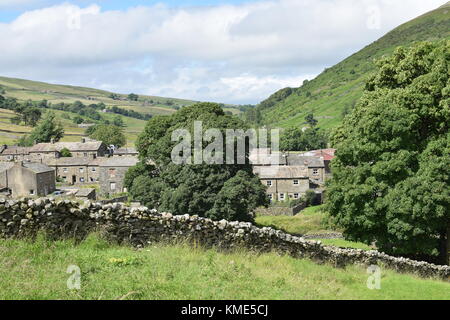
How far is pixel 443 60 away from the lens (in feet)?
80.6

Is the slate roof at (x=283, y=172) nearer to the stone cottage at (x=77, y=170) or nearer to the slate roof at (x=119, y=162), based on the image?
the slate roof at (x=119, y=162)

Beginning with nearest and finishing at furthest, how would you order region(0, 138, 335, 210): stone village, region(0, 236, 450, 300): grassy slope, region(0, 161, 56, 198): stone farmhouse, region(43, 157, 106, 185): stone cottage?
region(0, 236, 450, 300): grassy slope → region(0, 161, 56, 198): stone farmhouse → region(0, 138, 335, 210): stone village → region(43, 157, 106, 185): stone cottage

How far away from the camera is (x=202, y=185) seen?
4109cm

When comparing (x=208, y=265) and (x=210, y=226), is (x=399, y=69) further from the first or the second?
(x=208, y=265)

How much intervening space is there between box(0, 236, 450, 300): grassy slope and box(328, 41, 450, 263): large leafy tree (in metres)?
8.09

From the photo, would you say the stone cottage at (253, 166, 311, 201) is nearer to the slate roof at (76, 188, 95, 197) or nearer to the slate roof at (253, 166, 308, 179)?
the slate roof at (253, 166, 308, 179)

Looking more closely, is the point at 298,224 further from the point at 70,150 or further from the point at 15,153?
the point at 15,153

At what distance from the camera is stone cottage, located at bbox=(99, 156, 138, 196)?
252ft

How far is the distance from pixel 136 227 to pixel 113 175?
65062 millimetres

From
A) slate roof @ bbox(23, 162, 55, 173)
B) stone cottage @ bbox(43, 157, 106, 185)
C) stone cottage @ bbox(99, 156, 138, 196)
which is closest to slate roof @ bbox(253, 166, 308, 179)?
stone cottage @ bbox(99, 156, 138, 196)

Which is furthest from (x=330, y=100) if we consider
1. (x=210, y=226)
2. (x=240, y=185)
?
(x=210, y=226)

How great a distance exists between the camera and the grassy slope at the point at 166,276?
381 inches

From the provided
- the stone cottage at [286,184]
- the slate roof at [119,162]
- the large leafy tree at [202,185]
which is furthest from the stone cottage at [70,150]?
the large leafy tree at [202,185]

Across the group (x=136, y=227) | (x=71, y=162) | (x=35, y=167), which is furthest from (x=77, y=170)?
(x=136, y=227)
